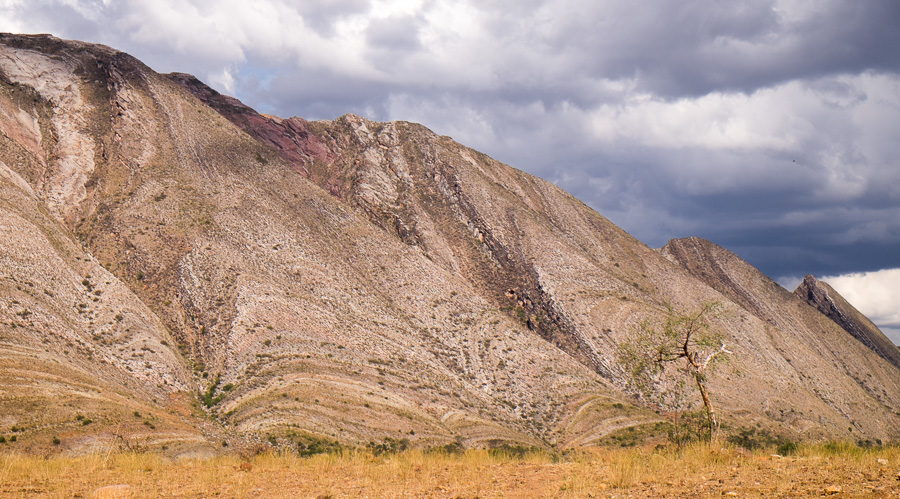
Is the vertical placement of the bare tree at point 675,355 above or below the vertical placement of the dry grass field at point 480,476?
above

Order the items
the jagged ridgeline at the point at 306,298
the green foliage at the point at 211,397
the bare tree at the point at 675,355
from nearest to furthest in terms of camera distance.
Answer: the bare tree at the point at 675,355 → the jagged ridgeline at the point at 306,298 → the green foliage at the point at 211,397

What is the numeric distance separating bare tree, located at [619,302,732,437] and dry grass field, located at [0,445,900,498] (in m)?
8.59

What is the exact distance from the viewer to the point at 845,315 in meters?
111

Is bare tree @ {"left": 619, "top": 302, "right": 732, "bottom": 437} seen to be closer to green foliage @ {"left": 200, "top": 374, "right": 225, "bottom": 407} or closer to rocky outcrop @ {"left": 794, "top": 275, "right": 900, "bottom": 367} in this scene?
green foliage @ {"left": 200, "top": 374, "right": 225, "bottom": 407}

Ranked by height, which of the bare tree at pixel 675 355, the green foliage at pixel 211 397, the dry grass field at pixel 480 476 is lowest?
the dry grass field at pixel 480 476

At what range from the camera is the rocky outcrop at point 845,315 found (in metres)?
108

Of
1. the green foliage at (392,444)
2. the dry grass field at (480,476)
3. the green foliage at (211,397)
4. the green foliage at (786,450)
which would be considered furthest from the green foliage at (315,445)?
the green foliage at (786,450)

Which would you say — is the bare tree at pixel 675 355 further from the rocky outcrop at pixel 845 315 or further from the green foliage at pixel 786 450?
the rocky outcrop at pixel 845 315

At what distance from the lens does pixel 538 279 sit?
7062 cm

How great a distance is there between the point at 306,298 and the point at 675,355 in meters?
33.3

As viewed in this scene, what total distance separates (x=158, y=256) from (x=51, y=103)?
27728mm

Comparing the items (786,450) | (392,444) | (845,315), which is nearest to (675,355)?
(786,450)

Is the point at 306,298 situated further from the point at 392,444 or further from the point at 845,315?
the point at 845,315

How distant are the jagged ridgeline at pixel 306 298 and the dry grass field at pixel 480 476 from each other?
1725 cm
